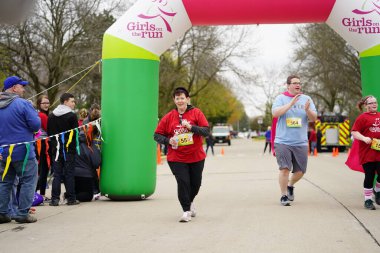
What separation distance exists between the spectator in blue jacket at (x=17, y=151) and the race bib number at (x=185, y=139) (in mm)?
1862

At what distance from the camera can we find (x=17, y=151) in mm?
6855

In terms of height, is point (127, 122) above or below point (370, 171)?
above

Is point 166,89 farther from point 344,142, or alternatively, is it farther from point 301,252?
point 301,252

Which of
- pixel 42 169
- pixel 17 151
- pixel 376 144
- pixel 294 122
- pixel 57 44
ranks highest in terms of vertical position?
pixel 57 44

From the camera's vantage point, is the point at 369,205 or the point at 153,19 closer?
the point at 369,205

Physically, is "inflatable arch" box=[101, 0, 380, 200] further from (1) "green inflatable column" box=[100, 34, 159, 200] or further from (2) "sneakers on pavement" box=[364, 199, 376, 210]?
(2) "sneakers on pavement" box=[364, 199, 376, 210]

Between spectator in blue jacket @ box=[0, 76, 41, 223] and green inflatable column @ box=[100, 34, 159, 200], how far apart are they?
229cm

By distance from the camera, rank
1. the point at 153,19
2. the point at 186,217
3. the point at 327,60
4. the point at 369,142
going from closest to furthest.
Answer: the point at 186,217 → the point at 369,142 → the point at 153,19 → the point at 327,60

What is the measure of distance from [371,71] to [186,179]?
3.87 m

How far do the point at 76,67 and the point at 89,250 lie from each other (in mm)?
24903

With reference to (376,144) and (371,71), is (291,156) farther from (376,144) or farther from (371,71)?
(371,71)

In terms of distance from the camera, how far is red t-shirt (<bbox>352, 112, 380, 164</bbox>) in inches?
303

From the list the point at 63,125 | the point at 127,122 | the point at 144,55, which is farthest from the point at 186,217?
the point at 144,55

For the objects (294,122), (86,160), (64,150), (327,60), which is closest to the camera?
(294,122)
